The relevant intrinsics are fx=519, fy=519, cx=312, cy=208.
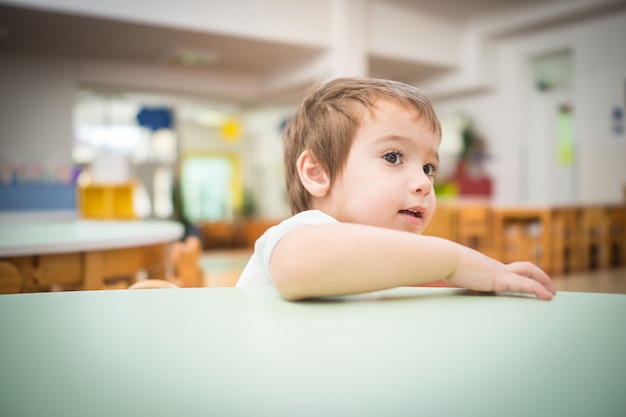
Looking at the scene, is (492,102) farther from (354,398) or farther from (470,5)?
(354,398)

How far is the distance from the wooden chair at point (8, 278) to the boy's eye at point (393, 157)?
1192 millimetres

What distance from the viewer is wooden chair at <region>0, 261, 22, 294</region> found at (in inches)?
58.7

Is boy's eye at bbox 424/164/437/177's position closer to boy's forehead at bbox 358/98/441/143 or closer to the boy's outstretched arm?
boy's forehead at bbox 358/98/441/143

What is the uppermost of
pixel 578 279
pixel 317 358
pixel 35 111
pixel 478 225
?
pixel 35 111

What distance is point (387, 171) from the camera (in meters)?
0.89

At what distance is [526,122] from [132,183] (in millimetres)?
5888

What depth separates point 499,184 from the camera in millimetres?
8391

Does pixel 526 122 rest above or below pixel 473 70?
below

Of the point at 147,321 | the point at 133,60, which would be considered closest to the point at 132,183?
the point at 133,60

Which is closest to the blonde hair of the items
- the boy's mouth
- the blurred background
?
the boy's mouth

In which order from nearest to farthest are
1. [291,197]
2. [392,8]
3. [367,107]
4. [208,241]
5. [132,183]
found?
[367,107] → [291,197] → [132,183] → [392,8] → [208,241]

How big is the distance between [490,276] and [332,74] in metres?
6.30

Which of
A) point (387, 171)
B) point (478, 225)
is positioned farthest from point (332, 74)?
point (387, 171)

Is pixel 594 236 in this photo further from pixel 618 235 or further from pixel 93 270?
pixel 93 270
